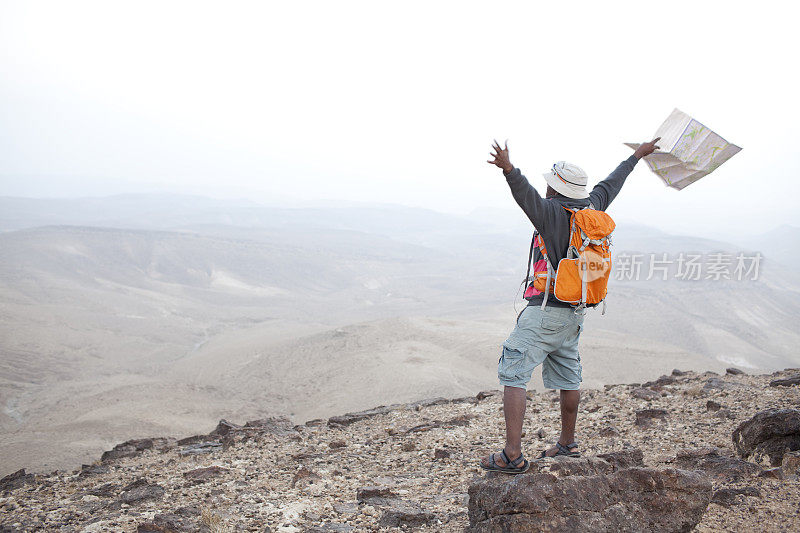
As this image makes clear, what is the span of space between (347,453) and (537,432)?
1.84 meters

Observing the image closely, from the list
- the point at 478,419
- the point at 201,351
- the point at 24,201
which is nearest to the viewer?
the point at 478,419

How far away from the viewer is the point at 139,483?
5008 mm

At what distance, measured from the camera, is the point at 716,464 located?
3.69 meters

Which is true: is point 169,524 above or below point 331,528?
below

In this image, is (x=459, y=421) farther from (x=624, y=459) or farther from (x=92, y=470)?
(x=92, y=470)

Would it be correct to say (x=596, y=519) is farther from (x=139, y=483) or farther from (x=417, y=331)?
(x=417, y=331)

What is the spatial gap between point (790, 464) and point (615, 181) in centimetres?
206

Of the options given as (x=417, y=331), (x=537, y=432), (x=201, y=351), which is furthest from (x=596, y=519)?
(x=201, y=351)

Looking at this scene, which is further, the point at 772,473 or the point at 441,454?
the point at 441,454

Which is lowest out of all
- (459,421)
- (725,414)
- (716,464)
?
(459,421)

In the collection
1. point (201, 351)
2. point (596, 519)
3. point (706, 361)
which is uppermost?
point (596, 519)

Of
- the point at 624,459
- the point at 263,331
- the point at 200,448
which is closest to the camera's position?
the point at 624,459

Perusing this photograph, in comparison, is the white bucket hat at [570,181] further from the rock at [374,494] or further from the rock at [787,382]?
the rock at [787,382]

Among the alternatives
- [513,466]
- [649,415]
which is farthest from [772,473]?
[649,415]
